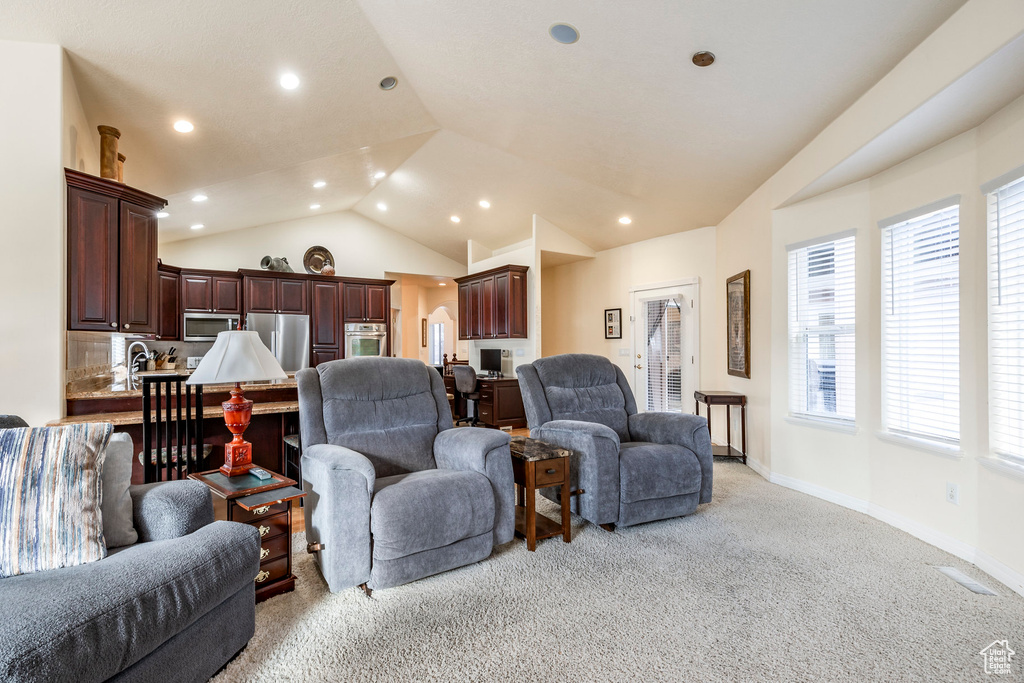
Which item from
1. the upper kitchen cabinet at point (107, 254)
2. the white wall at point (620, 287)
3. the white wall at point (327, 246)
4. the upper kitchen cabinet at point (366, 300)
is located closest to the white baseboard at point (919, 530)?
the white wall at point (620, 287)

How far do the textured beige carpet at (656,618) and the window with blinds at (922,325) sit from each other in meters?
0.74

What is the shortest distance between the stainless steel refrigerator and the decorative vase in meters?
3.55

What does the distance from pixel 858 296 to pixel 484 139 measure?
360 centimetres

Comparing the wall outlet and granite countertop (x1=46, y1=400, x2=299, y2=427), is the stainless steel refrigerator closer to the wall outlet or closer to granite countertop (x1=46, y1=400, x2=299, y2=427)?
granite countertop (x1=46, y1=400, x2=299, y2=427)

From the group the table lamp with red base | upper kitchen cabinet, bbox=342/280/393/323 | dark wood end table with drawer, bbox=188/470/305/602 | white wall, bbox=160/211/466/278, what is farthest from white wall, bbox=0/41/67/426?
upper kitchen cabinet, bbox=342/280/393/323

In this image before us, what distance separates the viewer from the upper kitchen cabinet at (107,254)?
285 cm

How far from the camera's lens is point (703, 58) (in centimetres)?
281

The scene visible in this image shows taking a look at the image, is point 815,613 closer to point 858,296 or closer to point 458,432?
point 458,432

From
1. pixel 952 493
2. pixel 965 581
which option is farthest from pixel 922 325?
pixel 965 581

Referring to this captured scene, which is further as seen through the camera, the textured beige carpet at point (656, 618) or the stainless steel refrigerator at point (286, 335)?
the stainless steel refrigerator at point (286, 335)

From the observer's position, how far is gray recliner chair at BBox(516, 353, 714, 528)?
2852 millimetres

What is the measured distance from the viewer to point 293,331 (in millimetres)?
7031

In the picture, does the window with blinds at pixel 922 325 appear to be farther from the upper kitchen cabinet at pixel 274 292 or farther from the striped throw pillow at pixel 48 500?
the upper kitchen cabinet at pixel 274 292

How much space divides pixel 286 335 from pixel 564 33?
5659mm
